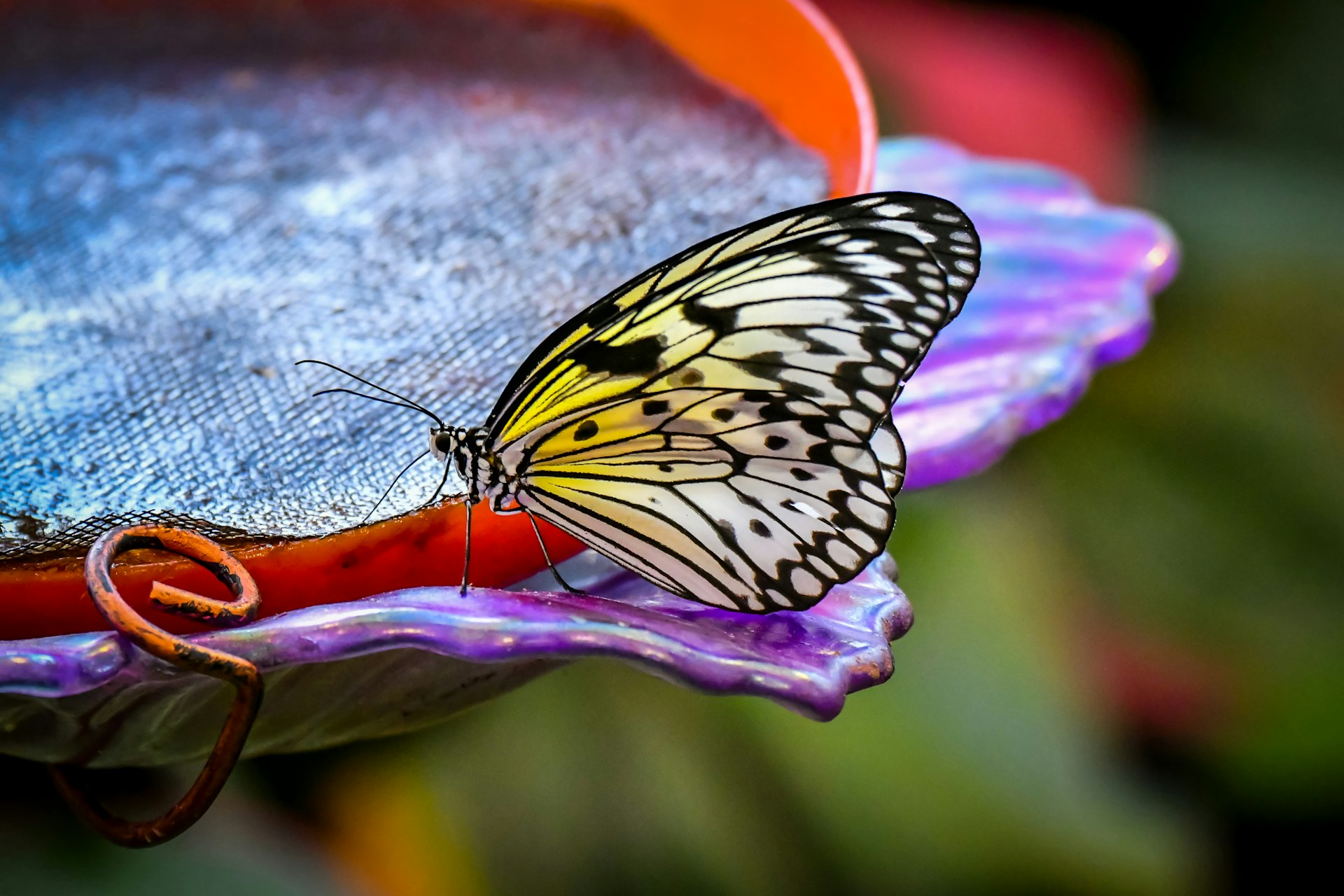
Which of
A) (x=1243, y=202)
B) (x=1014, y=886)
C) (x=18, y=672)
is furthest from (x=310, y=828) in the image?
(x=1243, y=202)

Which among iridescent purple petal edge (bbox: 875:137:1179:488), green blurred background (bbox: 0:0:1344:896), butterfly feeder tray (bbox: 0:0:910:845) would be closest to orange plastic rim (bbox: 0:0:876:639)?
butterfly feeder tray (bbox: 0:0:910:845)

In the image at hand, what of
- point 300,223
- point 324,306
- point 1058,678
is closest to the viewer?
point 324,306

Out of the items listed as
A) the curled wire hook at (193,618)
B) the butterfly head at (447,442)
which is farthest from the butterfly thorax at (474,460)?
the curled wire hook at (193,618)

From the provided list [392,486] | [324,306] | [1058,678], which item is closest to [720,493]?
[392,486]

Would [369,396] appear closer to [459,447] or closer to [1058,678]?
[459,447]

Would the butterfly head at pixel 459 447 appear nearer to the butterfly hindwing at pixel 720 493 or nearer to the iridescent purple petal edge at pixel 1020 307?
the butterfly hindwing at pixel 720 493

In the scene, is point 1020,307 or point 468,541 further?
point 1020,307

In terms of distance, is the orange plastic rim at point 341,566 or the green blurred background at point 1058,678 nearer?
the orange plastic rim at point 341,566
